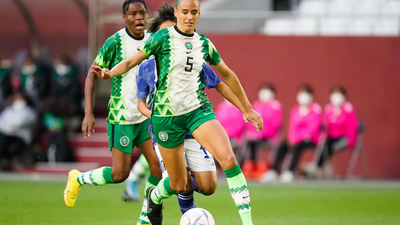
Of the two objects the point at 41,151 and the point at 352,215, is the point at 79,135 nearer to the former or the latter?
the point at 41,151

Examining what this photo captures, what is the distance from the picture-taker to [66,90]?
17953 mm

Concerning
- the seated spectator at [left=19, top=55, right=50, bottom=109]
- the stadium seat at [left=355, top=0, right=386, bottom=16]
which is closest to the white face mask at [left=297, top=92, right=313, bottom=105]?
the stadium seat at [left=355, top=0, right=386, bottom=16]

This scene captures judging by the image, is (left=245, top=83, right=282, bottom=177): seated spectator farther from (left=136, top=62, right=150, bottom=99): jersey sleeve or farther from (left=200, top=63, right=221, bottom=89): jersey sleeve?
(left=200, top=63, right=221, bottom=89): jersey sleeve

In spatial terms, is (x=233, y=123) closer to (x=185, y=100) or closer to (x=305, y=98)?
(x=305, y=98)

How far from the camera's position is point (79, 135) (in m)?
18.9

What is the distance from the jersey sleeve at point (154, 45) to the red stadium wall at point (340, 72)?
12.2 metres

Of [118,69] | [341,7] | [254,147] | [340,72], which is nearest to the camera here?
[118,69]

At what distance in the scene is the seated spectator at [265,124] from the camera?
16234 mm

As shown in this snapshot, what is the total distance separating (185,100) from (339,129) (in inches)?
414

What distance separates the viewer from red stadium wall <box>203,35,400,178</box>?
1808cm

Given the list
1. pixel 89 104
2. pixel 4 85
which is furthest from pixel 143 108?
pixel 4 85

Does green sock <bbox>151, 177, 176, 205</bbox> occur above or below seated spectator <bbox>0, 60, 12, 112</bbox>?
above

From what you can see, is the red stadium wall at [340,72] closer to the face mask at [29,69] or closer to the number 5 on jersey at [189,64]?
the face mask at [29,69]

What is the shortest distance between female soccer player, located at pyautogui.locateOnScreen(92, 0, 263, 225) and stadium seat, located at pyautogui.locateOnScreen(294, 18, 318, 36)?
12.4 meters
